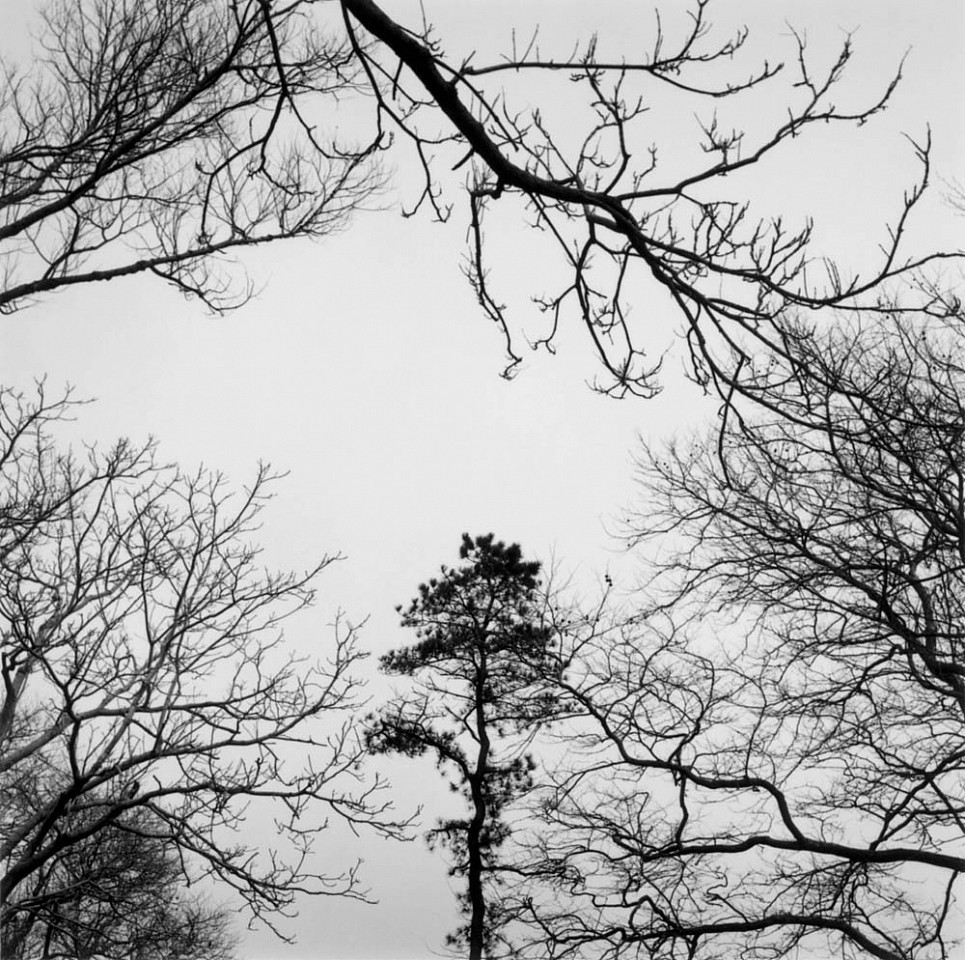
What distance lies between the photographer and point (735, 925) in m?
10.5

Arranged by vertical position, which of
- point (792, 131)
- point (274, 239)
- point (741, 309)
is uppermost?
point (274, 239)

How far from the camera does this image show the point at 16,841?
8656 mm

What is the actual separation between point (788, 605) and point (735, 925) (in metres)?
3.21

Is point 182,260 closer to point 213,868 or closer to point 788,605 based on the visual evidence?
point 213,868

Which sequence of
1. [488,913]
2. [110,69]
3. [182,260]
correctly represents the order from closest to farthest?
[110,69]
[182,260]
[488,913]

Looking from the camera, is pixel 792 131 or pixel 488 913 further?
pixel 488 913

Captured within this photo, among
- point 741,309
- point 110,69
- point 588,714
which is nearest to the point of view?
point 741,309

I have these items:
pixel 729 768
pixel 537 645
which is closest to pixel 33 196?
pixel 537 645

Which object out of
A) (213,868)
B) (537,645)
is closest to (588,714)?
(537,645)

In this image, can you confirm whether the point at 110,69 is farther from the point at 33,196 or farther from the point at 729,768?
the point at 729,768

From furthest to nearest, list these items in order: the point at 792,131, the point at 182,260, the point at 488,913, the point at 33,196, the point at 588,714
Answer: the point at 488,913 < the point at 588,714 < the point at 182,260 < the point at 33,196 < the point at 792,131

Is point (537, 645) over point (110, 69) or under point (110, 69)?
under

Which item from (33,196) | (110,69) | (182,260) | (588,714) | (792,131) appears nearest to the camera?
(792,131)

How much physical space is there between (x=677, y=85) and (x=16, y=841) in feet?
27.6
